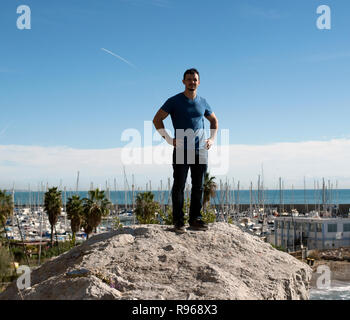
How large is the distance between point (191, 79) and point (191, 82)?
0.15ft

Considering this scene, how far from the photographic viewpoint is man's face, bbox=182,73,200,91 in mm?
6309

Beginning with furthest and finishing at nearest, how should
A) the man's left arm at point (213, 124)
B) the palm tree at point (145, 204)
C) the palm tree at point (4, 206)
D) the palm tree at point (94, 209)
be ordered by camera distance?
the palm tree at point (4, 206) → the palm tree at point (94, 209) → the palm tree at point (145, 204) → the man's left arm at point (213, 124)

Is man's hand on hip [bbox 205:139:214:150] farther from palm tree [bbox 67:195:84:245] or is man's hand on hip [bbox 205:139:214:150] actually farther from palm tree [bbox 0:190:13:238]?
palm tree [bbox 67:195:84:245]

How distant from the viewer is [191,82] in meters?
6.32

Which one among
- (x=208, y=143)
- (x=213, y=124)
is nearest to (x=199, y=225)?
(x=208, y=143)

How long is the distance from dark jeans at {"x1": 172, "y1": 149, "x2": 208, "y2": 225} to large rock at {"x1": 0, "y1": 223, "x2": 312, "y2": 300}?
1.08 feet

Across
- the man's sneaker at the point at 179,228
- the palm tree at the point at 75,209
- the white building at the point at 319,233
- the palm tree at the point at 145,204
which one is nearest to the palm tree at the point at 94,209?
the palm tree at the point at 75,209

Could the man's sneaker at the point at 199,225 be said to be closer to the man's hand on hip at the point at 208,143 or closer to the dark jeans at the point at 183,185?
the dark jeans at the point at 183,185

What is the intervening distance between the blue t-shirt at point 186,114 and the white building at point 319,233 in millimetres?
40625

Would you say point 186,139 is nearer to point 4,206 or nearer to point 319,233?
point 4,206

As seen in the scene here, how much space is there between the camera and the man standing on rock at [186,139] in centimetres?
622

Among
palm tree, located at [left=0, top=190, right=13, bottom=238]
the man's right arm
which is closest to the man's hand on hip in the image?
the man's right arm

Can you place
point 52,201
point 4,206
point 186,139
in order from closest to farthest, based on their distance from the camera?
point 186,139
point 4,206
point 52,201
